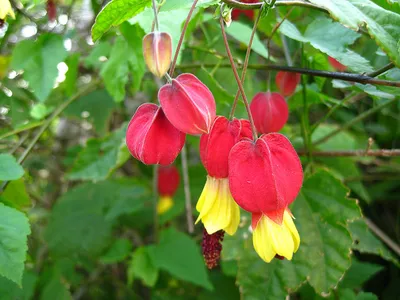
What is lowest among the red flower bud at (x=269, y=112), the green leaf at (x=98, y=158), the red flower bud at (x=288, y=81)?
the green leaf at (x=98, y=158)

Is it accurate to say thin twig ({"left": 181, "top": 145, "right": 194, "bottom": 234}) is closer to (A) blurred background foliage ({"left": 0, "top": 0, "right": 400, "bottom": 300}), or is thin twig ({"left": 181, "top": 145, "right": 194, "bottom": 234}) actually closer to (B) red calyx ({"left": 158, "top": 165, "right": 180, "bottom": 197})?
(A) blurred background foliage ({"left": 0, "top": 0, "right": 400, "bottom": 300})

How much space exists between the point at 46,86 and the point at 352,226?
60 centimetres

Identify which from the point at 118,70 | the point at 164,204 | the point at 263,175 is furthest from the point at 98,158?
the point at 263,175

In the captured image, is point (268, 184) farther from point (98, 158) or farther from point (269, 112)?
point (98, 158)

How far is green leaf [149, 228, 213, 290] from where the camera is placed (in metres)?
0.98

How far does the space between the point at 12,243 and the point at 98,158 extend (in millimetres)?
434

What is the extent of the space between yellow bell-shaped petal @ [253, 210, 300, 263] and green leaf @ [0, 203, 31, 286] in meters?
0.27

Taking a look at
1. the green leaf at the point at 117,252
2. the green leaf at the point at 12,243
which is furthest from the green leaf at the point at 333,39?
the green leaf at the point at 117,252

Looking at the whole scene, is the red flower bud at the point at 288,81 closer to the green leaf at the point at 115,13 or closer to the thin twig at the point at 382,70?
the thin twig at the point at 382,70

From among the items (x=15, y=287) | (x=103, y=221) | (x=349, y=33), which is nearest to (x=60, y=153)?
(x=103, y=221)

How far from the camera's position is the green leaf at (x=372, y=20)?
445 mm

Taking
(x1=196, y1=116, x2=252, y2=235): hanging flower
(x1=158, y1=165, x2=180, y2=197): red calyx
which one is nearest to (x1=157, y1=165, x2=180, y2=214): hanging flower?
(x1=158, y1=165, x2=180, y2=197): red calyx

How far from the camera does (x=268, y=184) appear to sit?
1.56 feet

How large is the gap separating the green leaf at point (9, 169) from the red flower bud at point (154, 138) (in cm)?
21
